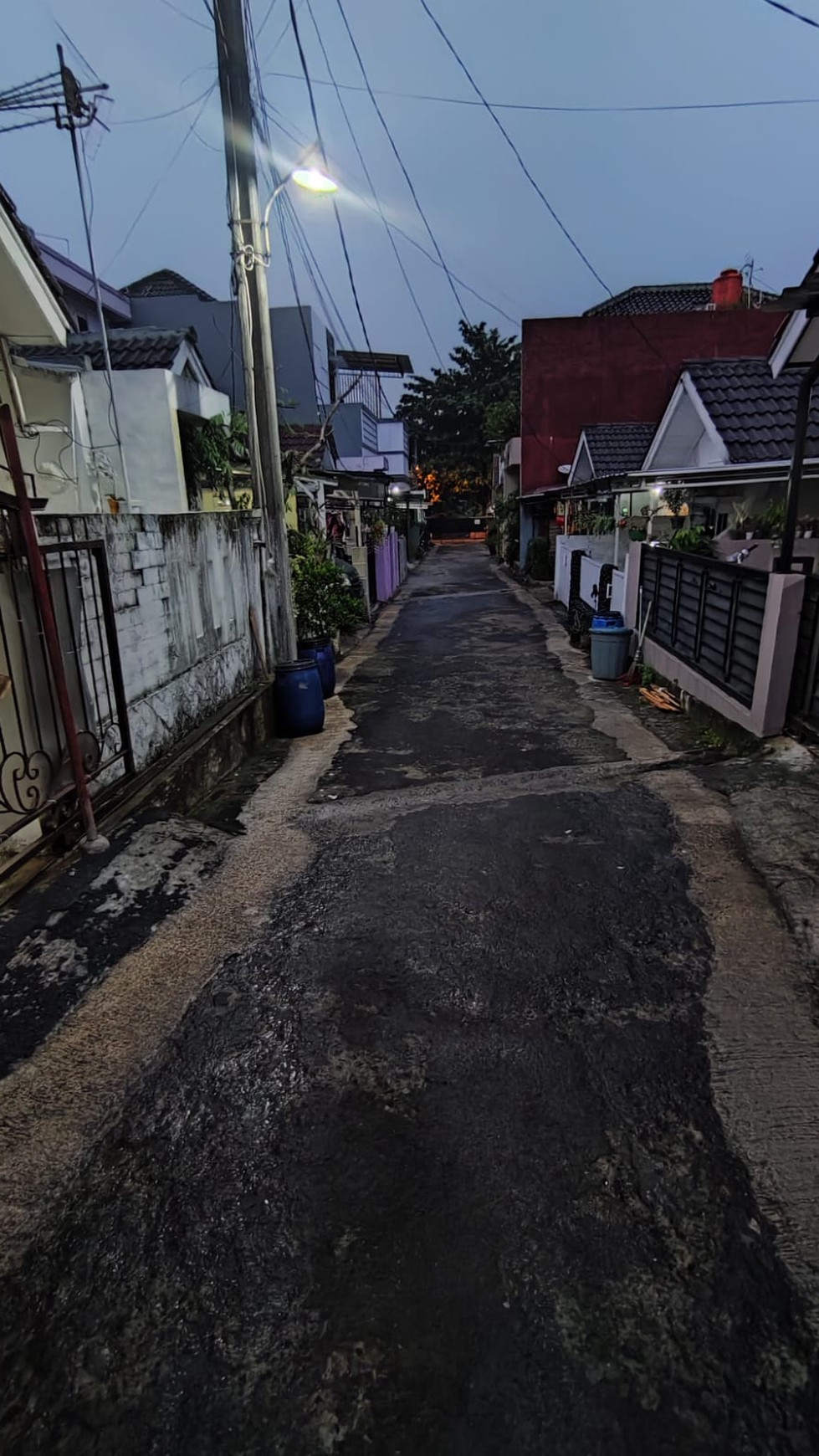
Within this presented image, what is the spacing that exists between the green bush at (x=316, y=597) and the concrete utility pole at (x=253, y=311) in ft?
6.50

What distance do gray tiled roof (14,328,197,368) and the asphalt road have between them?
33.4ft

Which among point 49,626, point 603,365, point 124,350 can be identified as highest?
point 603,365

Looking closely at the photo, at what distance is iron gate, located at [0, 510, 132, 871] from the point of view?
3760mm

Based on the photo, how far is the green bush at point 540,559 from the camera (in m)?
23.9

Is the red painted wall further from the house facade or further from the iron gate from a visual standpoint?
the iron gate

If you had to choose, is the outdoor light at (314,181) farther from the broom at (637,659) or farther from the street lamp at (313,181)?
the broom at (637,659)

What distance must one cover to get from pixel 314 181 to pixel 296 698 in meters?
5.31

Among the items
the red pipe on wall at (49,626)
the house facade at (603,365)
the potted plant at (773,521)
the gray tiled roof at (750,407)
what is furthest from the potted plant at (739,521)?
the house facade at (603,365)

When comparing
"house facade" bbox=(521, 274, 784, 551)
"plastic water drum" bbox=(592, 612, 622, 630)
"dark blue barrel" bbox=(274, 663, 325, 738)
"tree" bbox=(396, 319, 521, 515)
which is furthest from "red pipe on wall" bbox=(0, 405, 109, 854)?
"tree" bbox=(396, 319, 521, 515)

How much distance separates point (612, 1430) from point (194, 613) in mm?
6215

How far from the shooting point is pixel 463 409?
160ft

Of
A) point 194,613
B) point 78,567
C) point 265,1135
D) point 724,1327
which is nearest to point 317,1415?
point 265,1135

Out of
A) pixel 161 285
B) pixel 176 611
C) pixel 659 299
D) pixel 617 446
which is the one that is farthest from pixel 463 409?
pixel 176 611

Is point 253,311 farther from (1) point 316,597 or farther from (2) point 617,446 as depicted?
(2) point 617,446
